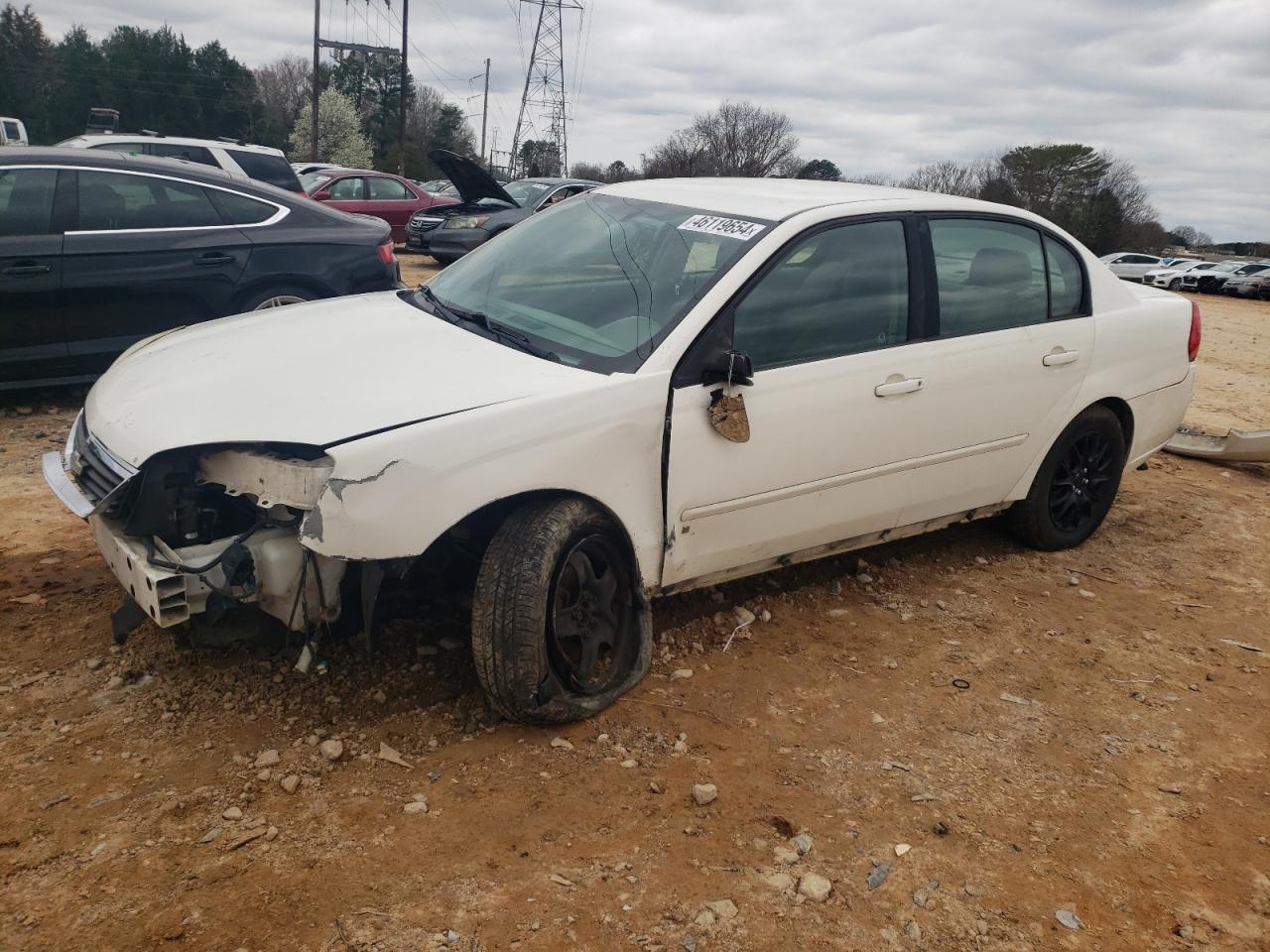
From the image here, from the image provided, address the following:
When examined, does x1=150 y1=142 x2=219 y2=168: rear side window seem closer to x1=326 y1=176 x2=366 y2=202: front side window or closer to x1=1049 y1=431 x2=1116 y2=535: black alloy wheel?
x1=326 y1=176 x2=366 y2=202: front side window

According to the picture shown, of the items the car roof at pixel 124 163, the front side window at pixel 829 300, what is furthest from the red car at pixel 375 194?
the front side window at pixel 829 300

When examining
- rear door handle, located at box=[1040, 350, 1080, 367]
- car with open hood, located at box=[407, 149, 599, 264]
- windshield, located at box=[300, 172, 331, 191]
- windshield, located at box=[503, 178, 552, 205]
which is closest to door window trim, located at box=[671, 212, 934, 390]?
rear door handle, located at box=[1040, 350, 1080, 367]

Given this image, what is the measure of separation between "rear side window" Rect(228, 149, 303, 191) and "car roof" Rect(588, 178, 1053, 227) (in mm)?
9010

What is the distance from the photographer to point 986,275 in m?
4.17

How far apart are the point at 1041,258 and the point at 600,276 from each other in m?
2.14

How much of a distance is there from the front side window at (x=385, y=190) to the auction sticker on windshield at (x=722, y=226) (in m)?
13.9

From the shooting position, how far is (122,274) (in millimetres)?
5781

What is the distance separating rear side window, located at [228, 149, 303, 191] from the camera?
12.1m

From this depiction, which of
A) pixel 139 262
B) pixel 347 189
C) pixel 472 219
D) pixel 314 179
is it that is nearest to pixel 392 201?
pixel 347 189

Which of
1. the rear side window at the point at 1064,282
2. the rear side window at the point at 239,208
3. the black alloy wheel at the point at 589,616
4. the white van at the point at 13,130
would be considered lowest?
the black alloy wheel at the point at 589,616

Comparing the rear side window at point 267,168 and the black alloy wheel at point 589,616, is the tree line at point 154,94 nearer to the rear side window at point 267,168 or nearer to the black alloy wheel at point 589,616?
the rear side window at point 267,168

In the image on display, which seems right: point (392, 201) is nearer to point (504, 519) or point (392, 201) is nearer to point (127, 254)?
point (127, 254)

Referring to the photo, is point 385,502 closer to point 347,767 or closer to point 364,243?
point 347,767

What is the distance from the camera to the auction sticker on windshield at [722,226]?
3.51m
